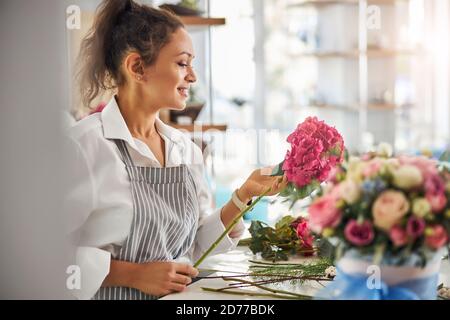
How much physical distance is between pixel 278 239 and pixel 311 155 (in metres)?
0.21

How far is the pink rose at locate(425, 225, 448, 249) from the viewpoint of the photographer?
810mm

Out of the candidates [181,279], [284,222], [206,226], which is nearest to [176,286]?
[181,279]

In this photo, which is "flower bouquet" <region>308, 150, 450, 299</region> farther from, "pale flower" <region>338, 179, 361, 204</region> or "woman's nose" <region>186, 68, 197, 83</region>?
"woman's nose" <region>186, 68, 197, 83</region>

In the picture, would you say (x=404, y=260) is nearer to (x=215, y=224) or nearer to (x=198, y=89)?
(x=215, y=224)

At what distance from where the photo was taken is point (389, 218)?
0.80 metres

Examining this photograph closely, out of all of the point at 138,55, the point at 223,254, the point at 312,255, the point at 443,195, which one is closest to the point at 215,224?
the point at 223,254

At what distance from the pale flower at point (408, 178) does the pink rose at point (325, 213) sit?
0.07 metres

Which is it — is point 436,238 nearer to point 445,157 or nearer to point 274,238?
point 445,157

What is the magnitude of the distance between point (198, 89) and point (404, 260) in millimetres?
645

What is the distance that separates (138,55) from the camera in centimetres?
104

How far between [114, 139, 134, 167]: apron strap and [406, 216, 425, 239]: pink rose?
0.40 m
